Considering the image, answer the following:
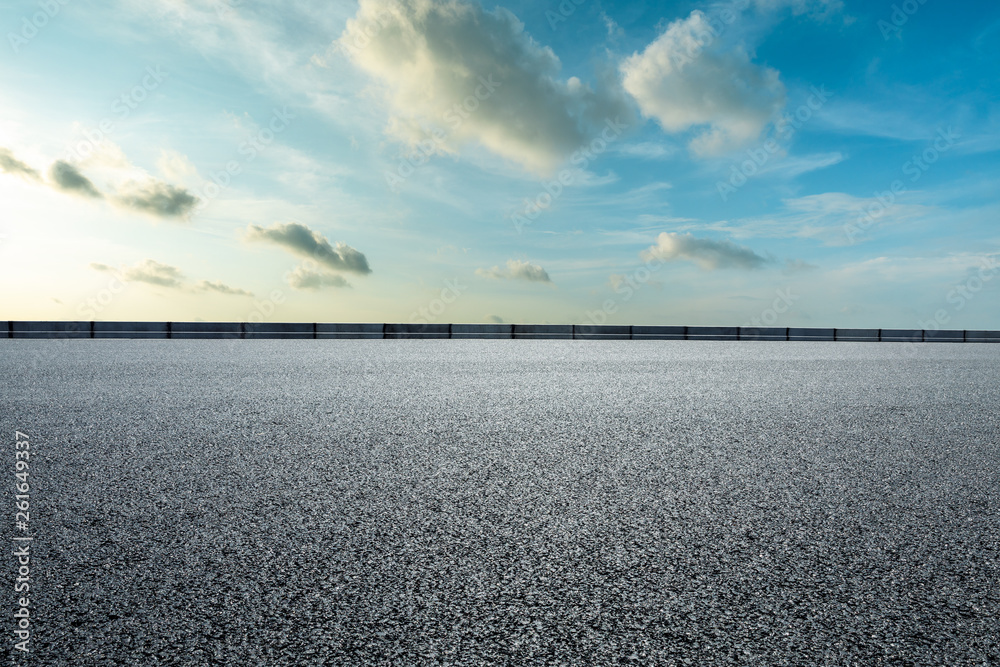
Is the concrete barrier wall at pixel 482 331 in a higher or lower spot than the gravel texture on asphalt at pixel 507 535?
higher

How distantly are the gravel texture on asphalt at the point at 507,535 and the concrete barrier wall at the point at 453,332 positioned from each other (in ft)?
65.0

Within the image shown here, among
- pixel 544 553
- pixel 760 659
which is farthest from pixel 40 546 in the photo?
pixel 760 659

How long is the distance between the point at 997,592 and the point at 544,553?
1.89 metres

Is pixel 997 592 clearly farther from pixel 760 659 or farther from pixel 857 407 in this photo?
pixel 857 407

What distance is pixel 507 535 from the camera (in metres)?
3.34

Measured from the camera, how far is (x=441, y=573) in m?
2.85

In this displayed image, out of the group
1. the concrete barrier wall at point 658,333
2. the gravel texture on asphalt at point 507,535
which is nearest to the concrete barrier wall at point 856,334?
the concrete barrier wall at point 658,333

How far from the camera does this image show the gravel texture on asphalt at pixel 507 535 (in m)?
2.35

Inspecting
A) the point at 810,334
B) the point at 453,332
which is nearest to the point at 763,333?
the point at 810,334

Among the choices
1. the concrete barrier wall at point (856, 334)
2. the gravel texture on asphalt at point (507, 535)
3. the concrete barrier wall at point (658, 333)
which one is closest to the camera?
the gravel texture on asphalt at point (507, 535)

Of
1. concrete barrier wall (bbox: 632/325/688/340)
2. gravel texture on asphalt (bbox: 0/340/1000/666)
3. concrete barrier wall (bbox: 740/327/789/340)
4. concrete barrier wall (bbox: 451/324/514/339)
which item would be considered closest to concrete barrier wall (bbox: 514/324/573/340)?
concrete barrier wall (bbox: 451/324/514/339)

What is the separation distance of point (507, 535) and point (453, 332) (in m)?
24.9

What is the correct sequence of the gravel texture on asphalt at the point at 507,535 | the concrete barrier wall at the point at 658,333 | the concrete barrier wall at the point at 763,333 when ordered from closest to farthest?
the gravel texture on asphalt at the point at 507,535 < the concrete barrier wall at the point at 658,333 < the concrete barrier wall at the point at 763,333

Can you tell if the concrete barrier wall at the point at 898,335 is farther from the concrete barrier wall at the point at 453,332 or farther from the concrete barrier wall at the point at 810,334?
the concrete barrier wall at the point at 810,334
